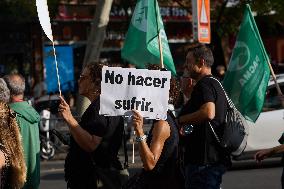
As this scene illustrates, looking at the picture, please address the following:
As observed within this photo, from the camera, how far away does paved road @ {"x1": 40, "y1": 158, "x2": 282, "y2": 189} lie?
38.5 feet

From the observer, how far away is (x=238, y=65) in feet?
26.5

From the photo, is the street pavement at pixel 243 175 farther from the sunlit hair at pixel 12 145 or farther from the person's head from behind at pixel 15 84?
the sunlit hair at pixel 12 145

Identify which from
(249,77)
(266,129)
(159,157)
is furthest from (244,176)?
(159,157)

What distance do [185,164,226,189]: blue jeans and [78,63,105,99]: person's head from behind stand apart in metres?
0.95

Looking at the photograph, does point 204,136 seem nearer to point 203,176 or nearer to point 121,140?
point 203,176

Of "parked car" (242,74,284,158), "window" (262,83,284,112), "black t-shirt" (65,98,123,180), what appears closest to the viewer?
"black t-shirt" (65,98,123,180)

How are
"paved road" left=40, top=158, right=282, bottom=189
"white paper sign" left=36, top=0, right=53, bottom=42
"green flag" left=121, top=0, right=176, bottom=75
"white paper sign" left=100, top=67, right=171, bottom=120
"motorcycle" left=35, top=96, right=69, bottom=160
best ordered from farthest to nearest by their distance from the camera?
1. "motorcycle" left=35, top=96, right=69, bottom=160
2. "paved road" left=40, top=158, right=282, bottom=189
3. "green flag" left=121, top=0, right=176, bottom=75
4. "white paper sign" left=36, top=0, right=53, bottom=42
5. "white paper sign" left=100, top=67, right=171, bottom=120

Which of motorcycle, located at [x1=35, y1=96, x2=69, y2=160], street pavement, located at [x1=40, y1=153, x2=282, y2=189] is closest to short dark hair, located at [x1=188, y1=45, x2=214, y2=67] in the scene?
street pavement, located at [x1=40, y1=153, x2=282, y2=189]

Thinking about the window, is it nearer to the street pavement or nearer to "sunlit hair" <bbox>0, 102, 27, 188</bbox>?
the street pavement

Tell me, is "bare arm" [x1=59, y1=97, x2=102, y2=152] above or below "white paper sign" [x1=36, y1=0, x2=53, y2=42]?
below

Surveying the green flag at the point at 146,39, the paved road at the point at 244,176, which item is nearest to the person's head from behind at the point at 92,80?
the green flag at the point at 146,39

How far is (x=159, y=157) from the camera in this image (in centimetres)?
552

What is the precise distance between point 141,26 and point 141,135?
372 cm

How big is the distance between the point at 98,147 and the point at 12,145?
0.67 meters
